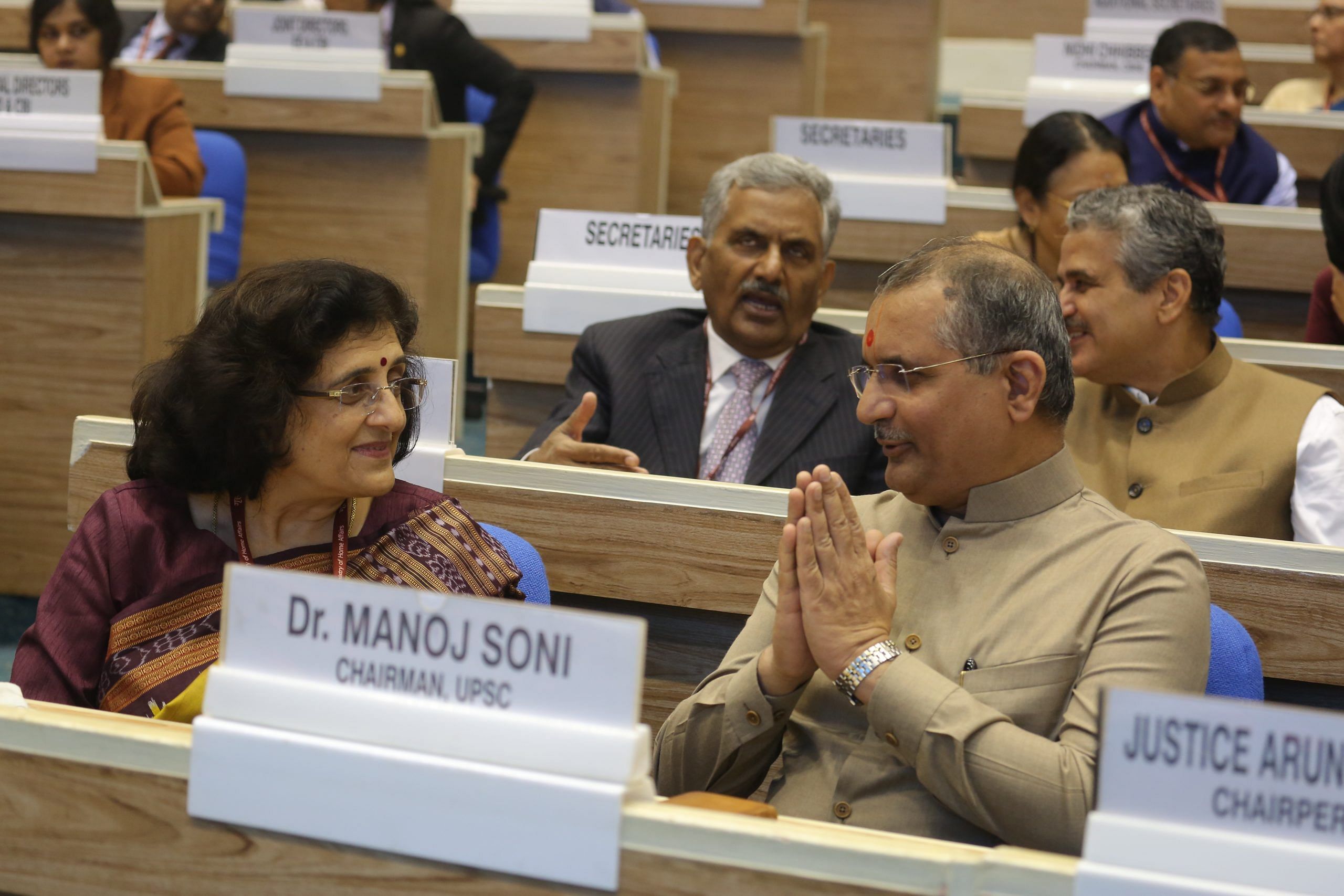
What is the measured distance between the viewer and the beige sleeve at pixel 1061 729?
1.28 metres

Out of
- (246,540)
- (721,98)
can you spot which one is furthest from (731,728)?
(721,98)

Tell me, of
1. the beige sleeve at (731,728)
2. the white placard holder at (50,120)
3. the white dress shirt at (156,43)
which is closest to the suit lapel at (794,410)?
the beige sleeve at (731,728)

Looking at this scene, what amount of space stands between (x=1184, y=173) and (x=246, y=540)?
2748 mm

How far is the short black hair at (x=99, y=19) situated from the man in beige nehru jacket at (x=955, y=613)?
9.80 feet

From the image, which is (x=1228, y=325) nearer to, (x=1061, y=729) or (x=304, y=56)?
(x=1061, y=729)

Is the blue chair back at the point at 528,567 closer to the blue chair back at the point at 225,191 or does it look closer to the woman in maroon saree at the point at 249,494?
the woman in maroon saree at the point at 249,494

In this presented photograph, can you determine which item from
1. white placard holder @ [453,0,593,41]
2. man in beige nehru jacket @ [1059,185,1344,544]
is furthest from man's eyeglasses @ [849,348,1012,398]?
white placard holder @ [453,0,593,41]

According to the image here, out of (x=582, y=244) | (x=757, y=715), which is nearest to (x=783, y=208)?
(x=582, y=244)

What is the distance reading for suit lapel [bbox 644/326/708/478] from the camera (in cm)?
246

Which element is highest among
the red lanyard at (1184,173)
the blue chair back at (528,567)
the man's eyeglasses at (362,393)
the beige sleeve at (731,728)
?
the red lanyard at (1184,173)

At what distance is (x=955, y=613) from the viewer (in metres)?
1.45

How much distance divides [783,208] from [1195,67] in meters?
1.54

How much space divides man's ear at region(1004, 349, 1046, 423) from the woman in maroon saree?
576 mm

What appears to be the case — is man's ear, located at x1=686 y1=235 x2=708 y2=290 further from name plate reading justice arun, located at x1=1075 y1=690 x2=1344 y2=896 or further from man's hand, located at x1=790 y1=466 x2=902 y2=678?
name plate reading justice arun, located at x1=1075 y1=690 x2=1344 y2=896
